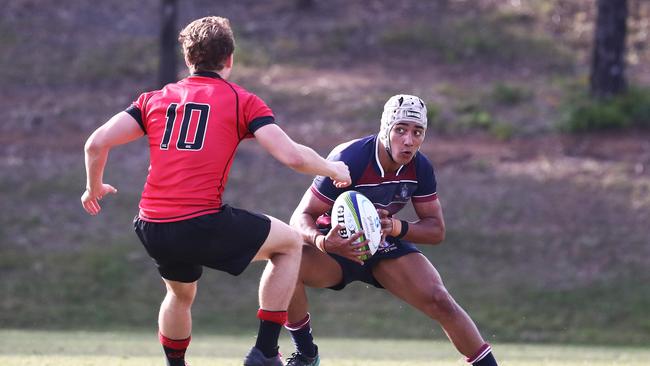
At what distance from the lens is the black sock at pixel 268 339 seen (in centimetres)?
636

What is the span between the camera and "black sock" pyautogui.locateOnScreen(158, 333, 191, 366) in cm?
677

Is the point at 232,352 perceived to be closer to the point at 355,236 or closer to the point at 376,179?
the point at 376,179

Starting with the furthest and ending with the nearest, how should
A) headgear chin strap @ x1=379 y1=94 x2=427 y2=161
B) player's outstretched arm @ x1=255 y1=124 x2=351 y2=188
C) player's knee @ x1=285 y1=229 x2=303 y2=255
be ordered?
headgear chin strap @ x1=379 y1=94 x2=427 y2=161
player's knee @ x1=285 y1=229 x2=303 y2=255
player's outstretched arm @ x1=255 y1=124 x2=351 y2=188

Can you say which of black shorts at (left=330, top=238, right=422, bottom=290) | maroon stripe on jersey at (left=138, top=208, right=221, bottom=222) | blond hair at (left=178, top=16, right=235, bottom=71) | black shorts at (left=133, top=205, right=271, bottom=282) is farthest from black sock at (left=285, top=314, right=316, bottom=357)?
blond hair at (left=178, top=16, right=235, bottom=71)

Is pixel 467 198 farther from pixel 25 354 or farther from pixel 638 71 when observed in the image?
pixel 25 354

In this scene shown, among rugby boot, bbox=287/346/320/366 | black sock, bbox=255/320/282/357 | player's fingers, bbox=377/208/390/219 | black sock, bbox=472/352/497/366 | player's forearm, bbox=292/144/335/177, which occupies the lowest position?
rugby boot, bbox=287/346/320/366

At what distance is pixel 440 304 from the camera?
686cm

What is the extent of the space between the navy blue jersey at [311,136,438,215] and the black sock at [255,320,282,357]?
1.09 m

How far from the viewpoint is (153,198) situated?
20.5 feet

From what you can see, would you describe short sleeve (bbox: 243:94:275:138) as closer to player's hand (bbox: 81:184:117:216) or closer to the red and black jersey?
the red and black jersey

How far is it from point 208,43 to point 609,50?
48.4ft

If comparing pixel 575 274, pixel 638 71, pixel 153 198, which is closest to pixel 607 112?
pixel 638 71

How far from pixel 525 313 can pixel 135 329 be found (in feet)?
18.2

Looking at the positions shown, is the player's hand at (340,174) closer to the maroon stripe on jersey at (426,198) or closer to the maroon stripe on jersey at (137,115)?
the maroon stripe on jersey at (426,198)
